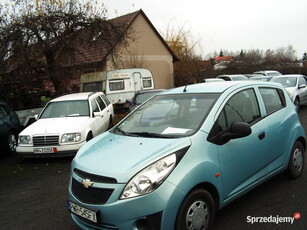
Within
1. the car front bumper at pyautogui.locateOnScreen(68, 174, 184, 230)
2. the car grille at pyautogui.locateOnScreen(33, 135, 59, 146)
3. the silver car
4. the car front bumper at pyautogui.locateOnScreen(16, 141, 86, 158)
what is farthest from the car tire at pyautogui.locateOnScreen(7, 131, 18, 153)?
the silver car

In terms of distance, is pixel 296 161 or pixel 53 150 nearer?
pixel 296 161

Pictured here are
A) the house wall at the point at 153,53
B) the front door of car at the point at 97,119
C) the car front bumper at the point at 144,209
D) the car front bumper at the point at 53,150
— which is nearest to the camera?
the car front bumper at the point at 144,209

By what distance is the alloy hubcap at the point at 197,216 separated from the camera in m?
2.75

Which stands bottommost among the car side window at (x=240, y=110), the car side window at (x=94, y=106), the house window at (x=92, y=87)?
the car side window at (x=94, y=106)

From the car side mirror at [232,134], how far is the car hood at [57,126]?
4.36 m

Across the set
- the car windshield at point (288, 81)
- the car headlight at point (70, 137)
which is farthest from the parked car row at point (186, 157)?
the car windshield at point (288, 81)

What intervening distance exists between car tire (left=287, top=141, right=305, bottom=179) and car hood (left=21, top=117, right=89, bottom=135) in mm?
4622

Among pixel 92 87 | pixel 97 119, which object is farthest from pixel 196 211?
pixel 92 87

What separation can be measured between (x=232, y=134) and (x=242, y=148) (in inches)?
13.1

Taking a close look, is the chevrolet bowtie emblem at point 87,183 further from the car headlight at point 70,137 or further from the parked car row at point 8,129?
the parked car row at point 8,129

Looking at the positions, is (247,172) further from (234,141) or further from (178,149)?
(178,149)

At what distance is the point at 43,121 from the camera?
7344 millimetres

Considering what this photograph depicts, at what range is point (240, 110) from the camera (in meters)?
3.63

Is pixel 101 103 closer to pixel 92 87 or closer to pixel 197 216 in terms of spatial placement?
pixel 92 87
